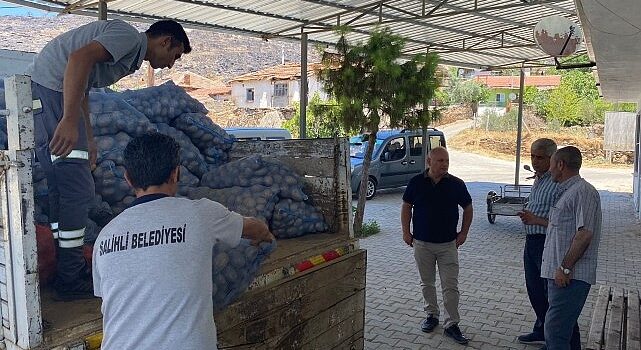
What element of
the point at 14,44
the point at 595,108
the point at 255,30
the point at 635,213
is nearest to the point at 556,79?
the point at 595,108

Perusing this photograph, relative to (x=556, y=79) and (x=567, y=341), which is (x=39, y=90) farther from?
(x=556, y=79)

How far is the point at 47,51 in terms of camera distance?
2508 millimetres

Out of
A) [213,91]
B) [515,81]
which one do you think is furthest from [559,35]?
[515,81]

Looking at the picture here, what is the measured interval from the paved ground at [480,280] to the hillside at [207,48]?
64643mm

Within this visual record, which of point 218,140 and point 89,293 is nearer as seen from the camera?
point 89,293

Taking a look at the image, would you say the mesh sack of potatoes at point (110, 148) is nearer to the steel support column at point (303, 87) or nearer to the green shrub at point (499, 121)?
the steel support column at point (303, 87)

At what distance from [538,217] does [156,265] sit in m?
3.25

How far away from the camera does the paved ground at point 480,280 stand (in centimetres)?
493

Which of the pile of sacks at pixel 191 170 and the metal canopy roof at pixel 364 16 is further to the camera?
the metal canopy roof at pixel 364 16

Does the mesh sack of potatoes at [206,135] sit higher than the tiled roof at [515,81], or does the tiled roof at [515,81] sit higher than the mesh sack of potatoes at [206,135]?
the tiled roof at [515,81]

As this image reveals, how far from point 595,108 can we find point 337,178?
3576 cm

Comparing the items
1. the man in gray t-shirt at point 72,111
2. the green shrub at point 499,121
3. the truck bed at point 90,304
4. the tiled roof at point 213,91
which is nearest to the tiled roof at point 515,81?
the green shrub at point 499,121

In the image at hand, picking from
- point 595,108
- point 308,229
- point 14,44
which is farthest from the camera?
point 14,44

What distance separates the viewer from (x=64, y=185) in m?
2.41
